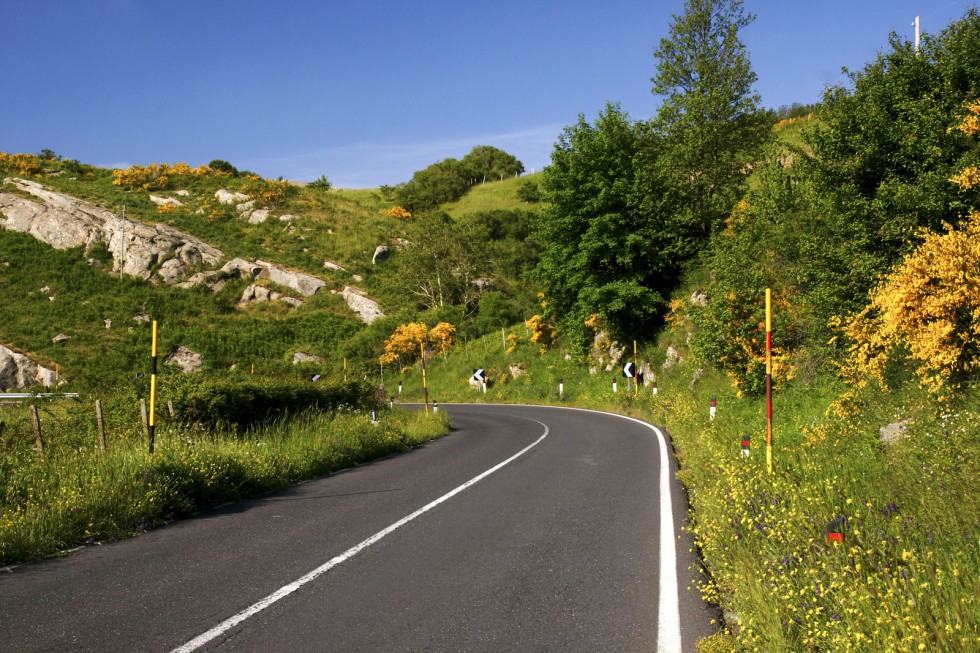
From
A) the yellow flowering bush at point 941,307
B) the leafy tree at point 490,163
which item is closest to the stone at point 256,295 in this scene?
the yellow flowering bush at point 941,307

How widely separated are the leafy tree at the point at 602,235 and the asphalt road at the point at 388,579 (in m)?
22.2

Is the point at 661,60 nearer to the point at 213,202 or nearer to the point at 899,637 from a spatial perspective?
the point at 899,637

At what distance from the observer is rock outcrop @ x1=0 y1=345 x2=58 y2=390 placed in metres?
35.8

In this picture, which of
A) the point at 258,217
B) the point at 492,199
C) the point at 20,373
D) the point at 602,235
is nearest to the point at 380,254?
the point at 258,217

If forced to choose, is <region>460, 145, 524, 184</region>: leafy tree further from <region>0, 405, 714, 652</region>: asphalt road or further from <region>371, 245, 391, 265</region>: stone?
<region>0, 405, 714, 652</region>: asphalt road

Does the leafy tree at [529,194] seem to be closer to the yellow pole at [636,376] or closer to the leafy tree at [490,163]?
the leafy tree at [490,163]

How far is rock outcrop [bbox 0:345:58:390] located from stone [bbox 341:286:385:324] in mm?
21434

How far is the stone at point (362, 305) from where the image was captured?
52.0 m

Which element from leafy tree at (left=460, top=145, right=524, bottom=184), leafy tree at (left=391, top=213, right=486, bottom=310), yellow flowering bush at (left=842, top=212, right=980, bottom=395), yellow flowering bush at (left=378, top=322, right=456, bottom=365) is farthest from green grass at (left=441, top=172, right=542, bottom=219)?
yellow flowering bush at (left=842, top=212, right=980, bottom=395)

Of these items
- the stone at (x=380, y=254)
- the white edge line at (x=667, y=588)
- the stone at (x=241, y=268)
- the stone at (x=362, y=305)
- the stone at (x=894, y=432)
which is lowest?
the white edge line at (x=667, y=588)

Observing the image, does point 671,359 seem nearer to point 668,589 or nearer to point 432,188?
point 668,589

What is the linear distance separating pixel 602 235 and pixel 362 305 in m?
26.9

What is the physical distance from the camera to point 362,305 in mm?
53094

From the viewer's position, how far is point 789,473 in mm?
8133
